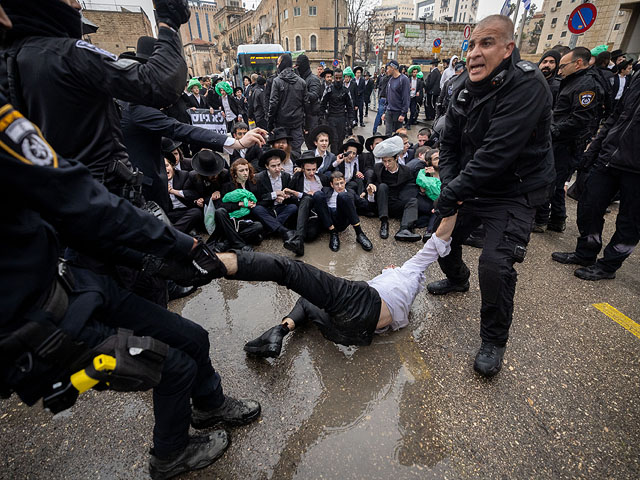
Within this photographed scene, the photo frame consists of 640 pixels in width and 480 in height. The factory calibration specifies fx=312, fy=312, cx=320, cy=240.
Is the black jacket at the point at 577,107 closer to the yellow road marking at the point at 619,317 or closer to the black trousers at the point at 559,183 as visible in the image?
the black trousers at the point at 559,183

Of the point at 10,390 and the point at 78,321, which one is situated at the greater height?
the point at 78,321

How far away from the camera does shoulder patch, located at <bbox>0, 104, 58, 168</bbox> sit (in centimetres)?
93

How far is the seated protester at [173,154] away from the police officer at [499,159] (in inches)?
151

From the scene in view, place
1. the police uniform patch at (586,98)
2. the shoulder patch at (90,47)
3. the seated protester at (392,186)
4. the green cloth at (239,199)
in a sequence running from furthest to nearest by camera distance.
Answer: the seated protester at (392,186) < the green cloth at (239,199) < the police uniform patch at (586,98) < the shoulder patch at (90,47)

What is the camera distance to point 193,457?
66.4 inches

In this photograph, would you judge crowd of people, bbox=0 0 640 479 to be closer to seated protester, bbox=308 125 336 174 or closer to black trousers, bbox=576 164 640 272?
black trousers, bbox=576 164 640 272

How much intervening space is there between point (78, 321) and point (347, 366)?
1.74 m

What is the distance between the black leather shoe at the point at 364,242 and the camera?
4.10 metres

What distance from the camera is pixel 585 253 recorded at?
139 inches

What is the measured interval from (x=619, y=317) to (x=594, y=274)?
2.14ft

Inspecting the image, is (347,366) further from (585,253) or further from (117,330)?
(585,253)

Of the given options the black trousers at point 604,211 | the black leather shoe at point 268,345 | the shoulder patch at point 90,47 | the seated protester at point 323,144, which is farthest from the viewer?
the seated protester at point 323,144

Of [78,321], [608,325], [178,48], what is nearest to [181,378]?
[78,321]

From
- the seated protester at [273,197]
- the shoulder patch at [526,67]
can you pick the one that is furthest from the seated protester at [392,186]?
the shoulder patch at [526,67]
